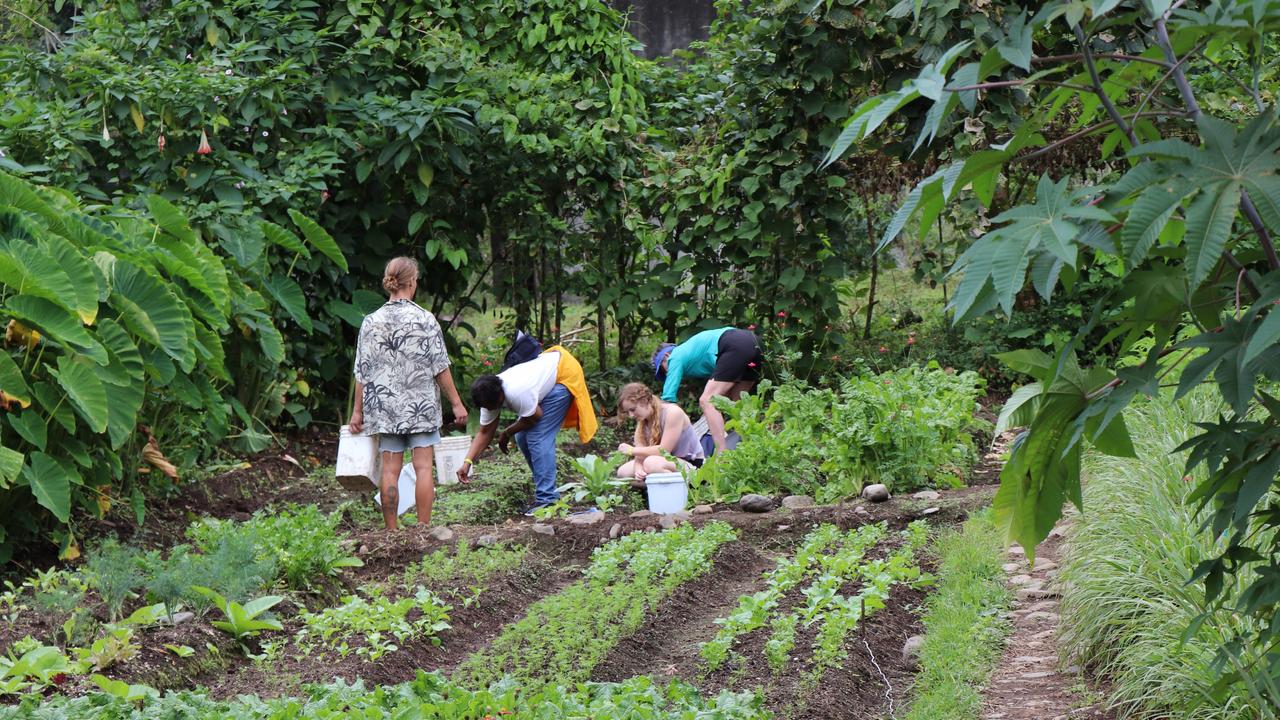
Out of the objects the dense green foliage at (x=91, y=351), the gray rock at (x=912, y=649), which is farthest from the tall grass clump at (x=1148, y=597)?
the dense green foliage at (x=91, y=351)

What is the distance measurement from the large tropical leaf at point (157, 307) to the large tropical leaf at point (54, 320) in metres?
0.40

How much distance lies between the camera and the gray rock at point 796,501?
23.7 feet

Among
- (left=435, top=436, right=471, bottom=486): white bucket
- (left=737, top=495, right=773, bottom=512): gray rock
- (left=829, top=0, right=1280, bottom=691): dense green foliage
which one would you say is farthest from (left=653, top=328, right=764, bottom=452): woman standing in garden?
(left=829, top=0, right=1280, bottom=691): dense green foliage

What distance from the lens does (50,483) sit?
5828 mm

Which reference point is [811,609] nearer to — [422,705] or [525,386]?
[422,705]

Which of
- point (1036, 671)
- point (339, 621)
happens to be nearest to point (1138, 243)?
→ point (1036, 671)

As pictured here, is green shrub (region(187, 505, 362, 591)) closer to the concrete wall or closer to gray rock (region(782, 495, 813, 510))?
gray rock (region(782, 495, 813, 510))

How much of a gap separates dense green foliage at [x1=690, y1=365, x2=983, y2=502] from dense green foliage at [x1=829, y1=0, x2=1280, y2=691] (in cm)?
451

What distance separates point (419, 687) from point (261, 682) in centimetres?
97

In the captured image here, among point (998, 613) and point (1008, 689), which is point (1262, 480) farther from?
point (998, 613)

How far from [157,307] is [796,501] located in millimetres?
3581

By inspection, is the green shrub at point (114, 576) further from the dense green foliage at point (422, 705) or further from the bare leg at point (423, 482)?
the bare leg at point (423, 482)

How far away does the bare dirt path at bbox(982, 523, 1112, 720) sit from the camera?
4.01m

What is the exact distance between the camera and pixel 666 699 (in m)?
4.18
